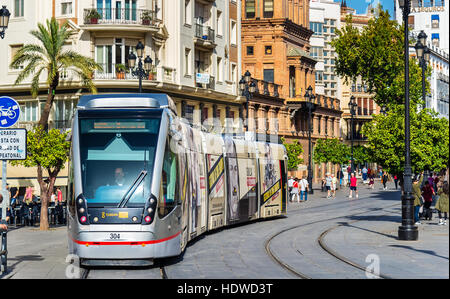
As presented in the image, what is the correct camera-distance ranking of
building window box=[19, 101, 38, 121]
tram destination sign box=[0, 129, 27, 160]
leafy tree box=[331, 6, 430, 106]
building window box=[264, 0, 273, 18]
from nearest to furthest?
tram destination sign box=[0, 129, 27, 160]
building window box=[19, 101, 38, 121]
leafy tree box=[331, 6, 430, 106]
building window box=[264, 0, 273, 18]

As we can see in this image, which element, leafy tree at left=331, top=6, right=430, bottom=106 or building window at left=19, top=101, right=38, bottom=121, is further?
leafy tree at left=331, top=6, right=430, bottom=106

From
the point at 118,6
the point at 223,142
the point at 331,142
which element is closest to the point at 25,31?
the point at 118,6

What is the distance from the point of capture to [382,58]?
214ft

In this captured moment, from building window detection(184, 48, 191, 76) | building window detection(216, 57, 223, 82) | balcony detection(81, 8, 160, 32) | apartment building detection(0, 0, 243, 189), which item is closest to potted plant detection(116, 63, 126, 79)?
apartment building detection(0, 0, 243, 189)

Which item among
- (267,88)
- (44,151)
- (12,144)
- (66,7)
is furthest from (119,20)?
(12,144)

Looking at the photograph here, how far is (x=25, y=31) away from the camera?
47.5 meters

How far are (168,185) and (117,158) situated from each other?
1305 mm

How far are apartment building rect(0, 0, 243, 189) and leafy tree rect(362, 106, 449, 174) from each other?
1924 cm

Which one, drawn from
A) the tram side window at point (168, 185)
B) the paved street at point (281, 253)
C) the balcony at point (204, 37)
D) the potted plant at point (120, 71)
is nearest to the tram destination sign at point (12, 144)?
the paved street at point (281, 253)

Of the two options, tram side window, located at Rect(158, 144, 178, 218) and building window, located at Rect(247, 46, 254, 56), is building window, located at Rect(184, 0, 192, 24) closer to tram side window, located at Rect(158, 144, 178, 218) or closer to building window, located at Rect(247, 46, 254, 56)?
building window, located at Rect(247, 46, 254, 56)

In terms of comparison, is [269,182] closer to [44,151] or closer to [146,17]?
[44,151]

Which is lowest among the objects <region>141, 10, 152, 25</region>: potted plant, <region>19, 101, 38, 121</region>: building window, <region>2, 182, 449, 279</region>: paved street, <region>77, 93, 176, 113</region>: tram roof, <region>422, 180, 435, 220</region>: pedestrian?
<region>2, 182, 449, 279</region>: paved street

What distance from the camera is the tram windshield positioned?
16.7 metres

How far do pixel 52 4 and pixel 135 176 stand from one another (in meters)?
33.1
